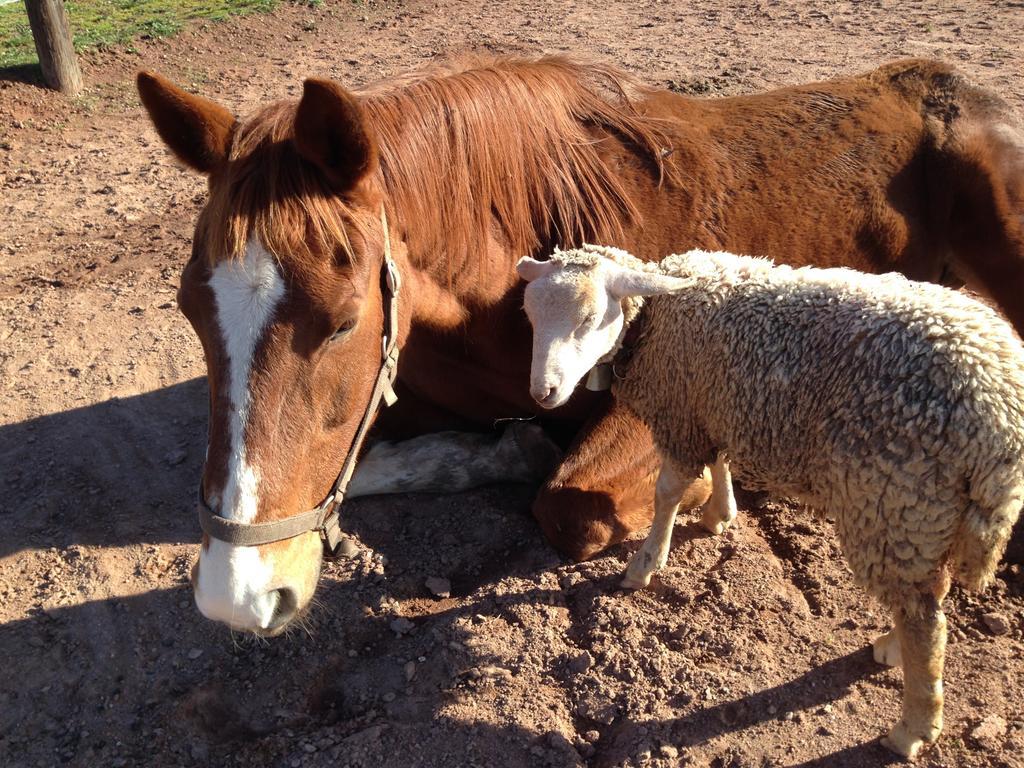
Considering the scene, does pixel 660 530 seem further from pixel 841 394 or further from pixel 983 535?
pixel 983 535

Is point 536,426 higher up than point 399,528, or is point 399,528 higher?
point 536,426

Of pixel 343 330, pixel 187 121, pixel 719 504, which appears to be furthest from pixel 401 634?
pixel 187 121

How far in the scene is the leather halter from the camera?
2.55 metres

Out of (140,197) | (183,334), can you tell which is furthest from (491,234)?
(140,197)

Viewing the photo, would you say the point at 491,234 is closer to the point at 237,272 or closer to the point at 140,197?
the point at 237,272

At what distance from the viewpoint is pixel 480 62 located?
12.5 ft

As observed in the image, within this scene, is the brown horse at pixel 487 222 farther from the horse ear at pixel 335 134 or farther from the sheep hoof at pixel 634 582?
the sheep hoof at pixel 634 582

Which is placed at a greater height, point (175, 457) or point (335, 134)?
point (335, 134)

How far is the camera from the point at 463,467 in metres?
4.28

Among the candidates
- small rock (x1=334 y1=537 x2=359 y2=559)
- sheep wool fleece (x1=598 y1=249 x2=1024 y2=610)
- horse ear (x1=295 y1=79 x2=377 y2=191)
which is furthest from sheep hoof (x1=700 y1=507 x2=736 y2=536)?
horse ear (x1=295 y1=79 x2=377 y2=191)

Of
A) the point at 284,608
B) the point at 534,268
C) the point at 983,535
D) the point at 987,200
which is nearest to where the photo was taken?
the point at 983,535

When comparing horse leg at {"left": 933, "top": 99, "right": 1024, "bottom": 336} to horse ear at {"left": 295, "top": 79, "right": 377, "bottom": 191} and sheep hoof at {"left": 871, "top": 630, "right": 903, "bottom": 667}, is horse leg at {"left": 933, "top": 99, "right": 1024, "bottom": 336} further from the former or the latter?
horse ear at {"left": 295, "top": 79, "right": 377, "bottom": 191}

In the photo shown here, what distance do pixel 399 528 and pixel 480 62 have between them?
233 cm

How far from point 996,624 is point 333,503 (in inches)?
110
